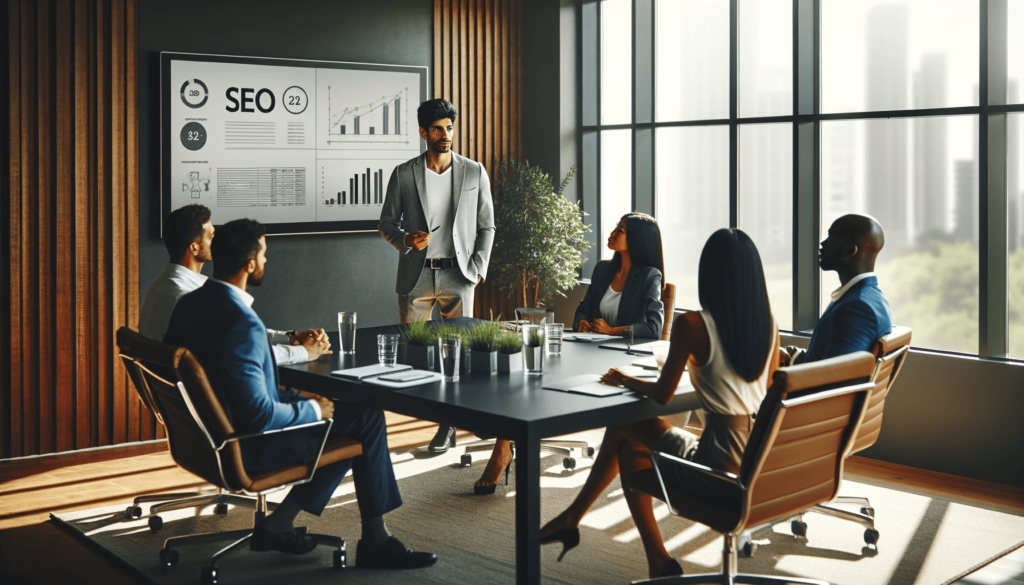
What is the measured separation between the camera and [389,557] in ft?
13.4

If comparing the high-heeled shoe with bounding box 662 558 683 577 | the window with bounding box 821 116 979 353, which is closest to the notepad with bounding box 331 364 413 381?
the high-heeled shoe with bounding box 662 558 683 577

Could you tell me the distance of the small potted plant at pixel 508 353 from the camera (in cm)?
401

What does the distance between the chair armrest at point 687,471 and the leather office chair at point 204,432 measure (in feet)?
3.88

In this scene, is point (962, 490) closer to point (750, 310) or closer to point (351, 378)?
point (750, 310)

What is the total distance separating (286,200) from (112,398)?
164cm

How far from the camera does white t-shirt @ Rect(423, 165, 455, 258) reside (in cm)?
607

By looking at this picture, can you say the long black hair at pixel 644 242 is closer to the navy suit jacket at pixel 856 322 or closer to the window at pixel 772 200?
the navy suit jacket at pixel 856 322

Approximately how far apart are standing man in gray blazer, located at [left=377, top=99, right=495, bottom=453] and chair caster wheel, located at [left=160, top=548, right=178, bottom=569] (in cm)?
213

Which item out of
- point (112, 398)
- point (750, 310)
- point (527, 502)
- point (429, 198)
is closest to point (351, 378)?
point (527, 502)

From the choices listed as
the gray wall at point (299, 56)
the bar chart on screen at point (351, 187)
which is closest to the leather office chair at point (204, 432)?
the gray wall at point (299, 56)

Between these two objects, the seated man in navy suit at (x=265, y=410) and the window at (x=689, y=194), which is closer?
the seated man in navy suit at (x=265, y=410)

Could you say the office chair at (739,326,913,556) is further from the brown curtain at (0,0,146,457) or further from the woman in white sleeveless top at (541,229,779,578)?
the brown curtain at (0,0,146,457)

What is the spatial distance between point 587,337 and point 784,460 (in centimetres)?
176

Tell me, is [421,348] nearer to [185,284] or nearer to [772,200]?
[185,284]
